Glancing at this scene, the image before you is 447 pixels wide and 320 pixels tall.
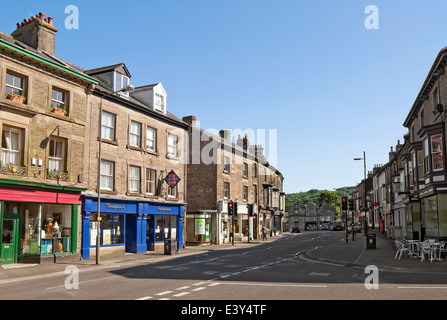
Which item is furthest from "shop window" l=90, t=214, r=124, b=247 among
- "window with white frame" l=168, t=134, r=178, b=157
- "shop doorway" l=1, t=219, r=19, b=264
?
"window with white frame" l=168, t=134, r=178, b=157

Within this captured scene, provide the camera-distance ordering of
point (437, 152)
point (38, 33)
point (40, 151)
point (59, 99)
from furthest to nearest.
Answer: point (38, 33), point (437, 152), point (59, 99), point (40, 151)

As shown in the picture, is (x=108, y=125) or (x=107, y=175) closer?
(x=107, y=175)

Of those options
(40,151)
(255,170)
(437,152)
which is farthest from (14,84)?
(255,170)

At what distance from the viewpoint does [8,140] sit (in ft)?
68.0

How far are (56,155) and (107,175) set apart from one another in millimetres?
4083

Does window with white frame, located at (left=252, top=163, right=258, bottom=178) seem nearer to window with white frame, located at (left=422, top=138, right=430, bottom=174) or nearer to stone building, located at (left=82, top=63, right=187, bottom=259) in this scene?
stone building, located at (left=82, top=63, right=187, bottom=259)

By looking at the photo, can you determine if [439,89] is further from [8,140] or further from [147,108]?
[8,140]

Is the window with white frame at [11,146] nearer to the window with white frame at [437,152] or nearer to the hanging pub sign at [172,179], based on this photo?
the hanging pub sign at [172,179]

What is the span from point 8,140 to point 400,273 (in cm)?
1964

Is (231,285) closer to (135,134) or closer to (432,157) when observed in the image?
(432,157)

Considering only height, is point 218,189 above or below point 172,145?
below

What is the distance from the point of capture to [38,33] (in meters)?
25.4

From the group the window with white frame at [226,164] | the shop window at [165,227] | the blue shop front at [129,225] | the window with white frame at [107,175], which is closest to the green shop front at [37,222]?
the blue shop front at [129,225]
